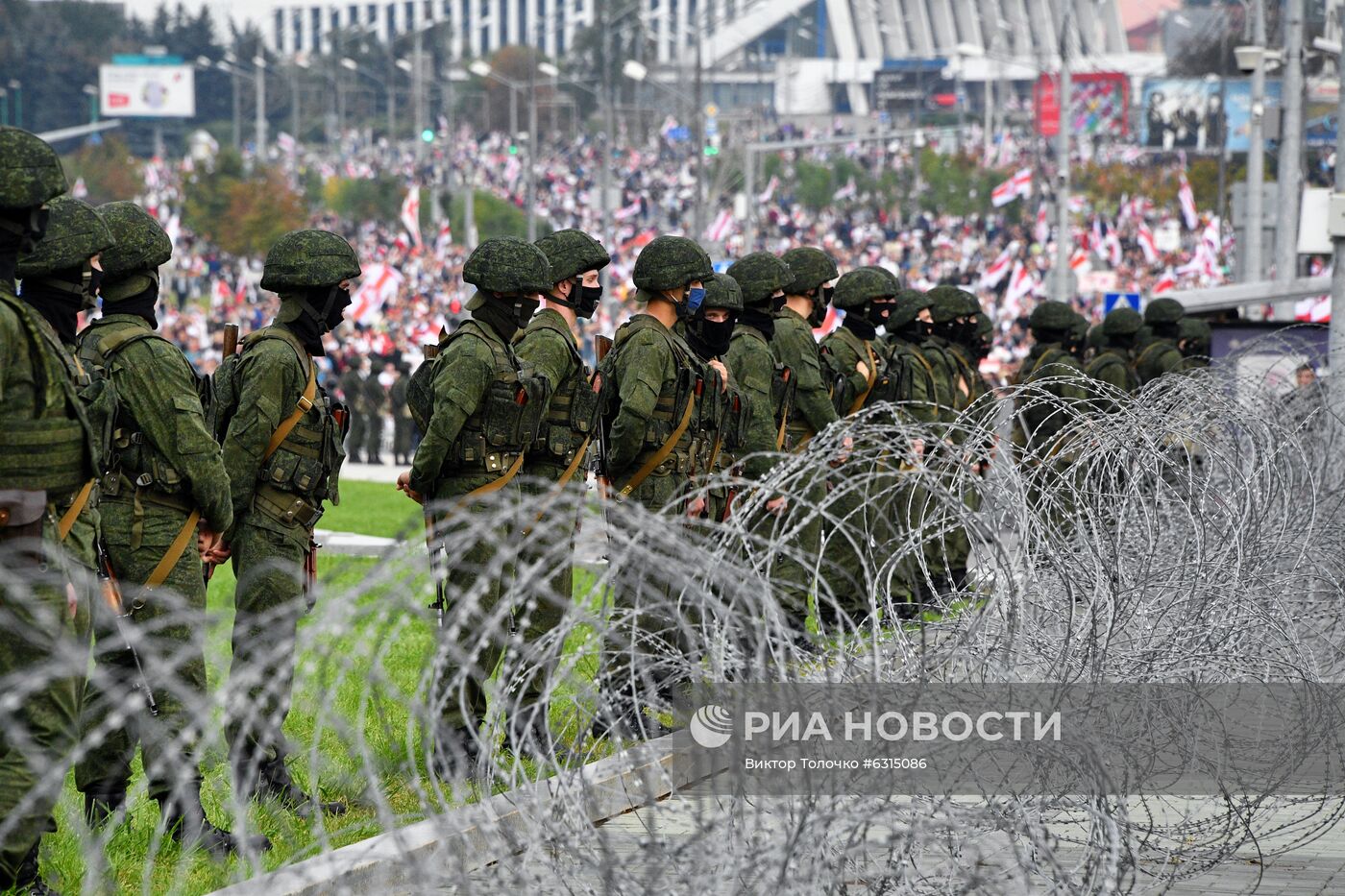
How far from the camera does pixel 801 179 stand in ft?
251

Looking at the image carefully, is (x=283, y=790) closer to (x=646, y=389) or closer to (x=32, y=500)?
(x=32, y=500)

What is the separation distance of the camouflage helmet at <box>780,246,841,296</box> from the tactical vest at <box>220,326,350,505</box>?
4.21 meters

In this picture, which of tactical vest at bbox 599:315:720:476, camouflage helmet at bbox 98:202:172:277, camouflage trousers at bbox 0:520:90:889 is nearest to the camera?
camouflage trousers at bbox 0:520:90:889

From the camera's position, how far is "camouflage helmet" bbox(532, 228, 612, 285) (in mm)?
8281

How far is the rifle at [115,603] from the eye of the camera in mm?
6086

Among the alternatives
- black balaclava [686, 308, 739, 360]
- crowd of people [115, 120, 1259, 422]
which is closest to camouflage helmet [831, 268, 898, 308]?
black balaclava [686, 308, 739, 360]

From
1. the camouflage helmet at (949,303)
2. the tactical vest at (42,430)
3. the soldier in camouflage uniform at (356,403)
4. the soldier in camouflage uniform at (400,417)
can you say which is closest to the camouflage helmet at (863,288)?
the camouflage helmet at (949,303)

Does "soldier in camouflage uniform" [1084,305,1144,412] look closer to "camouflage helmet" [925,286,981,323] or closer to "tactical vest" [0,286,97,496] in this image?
"camouflage helmet" [925,286,981,323]

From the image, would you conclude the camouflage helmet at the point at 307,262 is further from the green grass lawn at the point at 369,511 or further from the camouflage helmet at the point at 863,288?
the green grass lawn at the point at 369,511

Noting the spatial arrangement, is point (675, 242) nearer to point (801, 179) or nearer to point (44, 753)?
point (44, 753)

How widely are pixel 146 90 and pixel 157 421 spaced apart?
10278 centimetres

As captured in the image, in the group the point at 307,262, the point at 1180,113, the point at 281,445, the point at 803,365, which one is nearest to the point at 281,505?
the point at 281,445

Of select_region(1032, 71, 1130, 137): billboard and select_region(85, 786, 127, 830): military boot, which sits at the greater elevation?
select_region(1032, 71, 1130, 137): billboard

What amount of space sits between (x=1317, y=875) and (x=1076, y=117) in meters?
90.3
